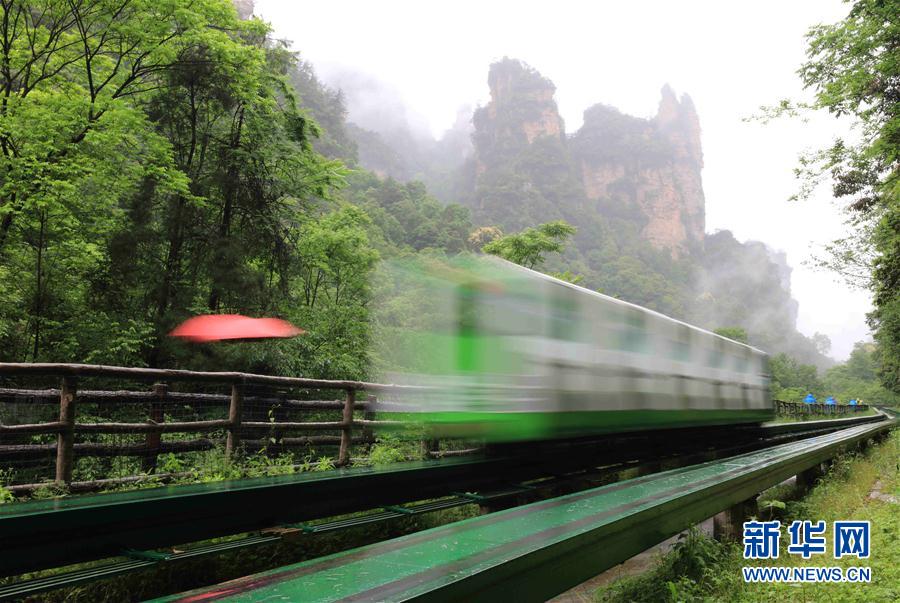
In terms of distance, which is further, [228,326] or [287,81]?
[287,81]

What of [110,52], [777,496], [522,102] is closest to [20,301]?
[110,52]

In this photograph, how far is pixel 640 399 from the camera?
7098 mm

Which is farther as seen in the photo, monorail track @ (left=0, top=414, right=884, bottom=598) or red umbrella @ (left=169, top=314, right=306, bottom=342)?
red umbrella @ (left=169, top=314, right=306, bottom=342)

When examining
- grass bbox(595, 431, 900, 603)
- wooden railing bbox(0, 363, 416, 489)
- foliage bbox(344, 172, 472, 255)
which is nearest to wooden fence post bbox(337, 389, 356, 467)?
wooden railing bbox(0, 363, 416, 489)

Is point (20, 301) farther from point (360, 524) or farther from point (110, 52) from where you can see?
point (360, 524)

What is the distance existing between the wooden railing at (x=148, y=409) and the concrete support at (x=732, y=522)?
3.19 meters

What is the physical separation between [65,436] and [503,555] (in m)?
4.96

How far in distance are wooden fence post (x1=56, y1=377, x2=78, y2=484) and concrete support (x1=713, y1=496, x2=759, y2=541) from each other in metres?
5.91

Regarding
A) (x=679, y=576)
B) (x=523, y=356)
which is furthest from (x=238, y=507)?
(x=523, y=356)

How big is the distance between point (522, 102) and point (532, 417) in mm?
148372

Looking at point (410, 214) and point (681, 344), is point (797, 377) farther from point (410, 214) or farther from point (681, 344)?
point (681, 344)

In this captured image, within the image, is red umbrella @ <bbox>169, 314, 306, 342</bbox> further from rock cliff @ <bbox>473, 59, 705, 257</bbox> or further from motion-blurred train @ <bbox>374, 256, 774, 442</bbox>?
rock cliff @ <bbox>473, 59, 705, 257</bbox>

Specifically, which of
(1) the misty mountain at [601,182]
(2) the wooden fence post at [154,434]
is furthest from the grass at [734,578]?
(1) the misty mountain at [601,182]

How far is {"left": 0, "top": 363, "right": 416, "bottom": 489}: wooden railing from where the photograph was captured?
5371 mm
